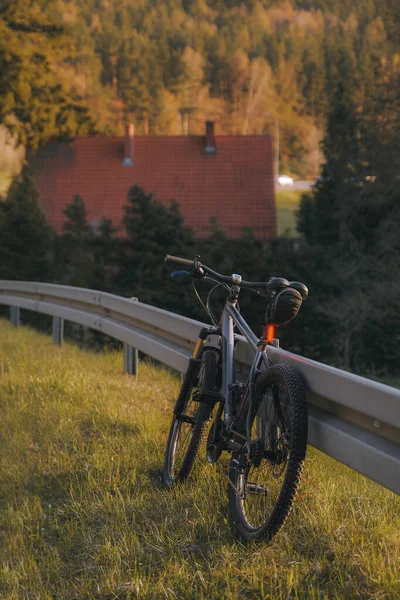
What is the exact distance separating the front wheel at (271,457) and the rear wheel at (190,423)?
1.50ft

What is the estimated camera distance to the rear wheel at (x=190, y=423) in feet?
15.1

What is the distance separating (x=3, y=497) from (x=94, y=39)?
388 ft

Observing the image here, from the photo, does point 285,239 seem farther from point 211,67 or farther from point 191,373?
point 211,67

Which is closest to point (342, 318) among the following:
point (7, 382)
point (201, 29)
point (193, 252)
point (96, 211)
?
point (193, 252)

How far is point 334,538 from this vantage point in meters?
3.71

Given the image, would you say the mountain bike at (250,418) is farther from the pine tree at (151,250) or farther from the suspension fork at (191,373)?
the pine tree at (151,250)

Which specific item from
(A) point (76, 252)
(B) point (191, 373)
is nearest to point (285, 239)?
(A) point (76, 252)

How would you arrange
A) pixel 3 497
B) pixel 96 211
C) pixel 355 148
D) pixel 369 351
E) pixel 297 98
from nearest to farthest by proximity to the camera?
pixel 3 497 → pixel 369 351 → pixel 355 148 → pixel 96 211 → pixel 297 98

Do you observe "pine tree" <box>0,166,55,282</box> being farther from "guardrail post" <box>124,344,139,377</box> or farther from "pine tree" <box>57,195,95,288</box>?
"guardrail post" <box>124,344,139,377</box>

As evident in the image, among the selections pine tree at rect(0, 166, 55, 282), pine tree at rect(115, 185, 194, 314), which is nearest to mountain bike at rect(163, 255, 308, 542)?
pine tree at rect(0, 166, 55, 282)

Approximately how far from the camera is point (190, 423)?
4898 mm

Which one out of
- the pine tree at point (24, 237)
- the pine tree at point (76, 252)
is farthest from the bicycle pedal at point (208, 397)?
the pine tree at point (24, 237)

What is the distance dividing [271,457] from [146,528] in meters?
0.76

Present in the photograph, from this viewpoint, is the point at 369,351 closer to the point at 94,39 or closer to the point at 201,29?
the point at 94,39
